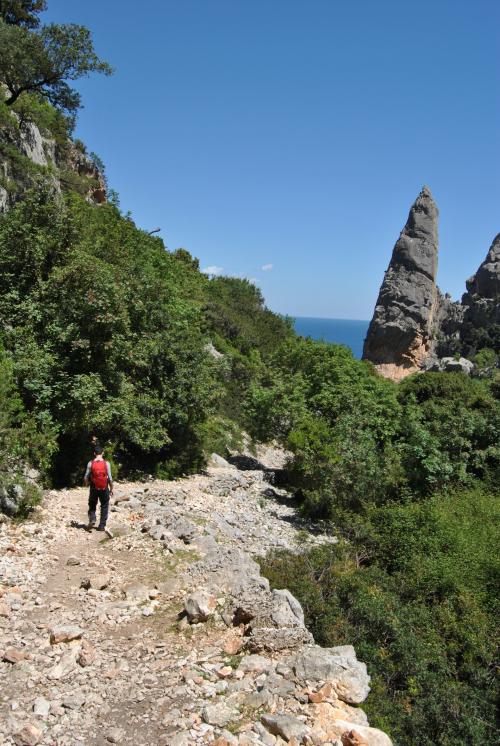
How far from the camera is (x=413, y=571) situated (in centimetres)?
1209

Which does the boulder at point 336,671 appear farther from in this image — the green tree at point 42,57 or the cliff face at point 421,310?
the cliff face at point 421,310

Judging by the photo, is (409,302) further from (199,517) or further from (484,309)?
(199,517)

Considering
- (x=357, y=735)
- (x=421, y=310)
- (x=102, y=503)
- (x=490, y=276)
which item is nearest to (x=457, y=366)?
(x=421, y=310)

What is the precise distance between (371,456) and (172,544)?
9.29 metres

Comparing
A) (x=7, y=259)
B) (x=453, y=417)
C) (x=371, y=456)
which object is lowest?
(x=371, y=456)

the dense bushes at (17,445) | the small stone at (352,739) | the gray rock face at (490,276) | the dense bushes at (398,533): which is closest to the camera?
the small stone at (352,739)

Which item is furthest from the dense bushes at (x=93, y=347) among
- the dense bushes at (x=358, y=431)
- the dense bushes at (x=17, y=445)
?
the dense bushes at (x=358, y=431)

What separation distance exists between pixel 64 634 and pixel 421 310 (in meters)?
58.6

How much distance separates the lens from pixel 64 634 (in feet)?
22.1

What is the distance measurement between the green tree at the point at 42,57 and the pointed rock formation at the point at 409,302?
1724 inches

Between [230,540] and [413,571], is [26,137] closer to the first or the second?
[230,540]

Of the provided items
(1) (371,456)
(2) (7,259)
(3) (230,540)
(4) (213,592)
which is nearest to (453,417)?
(1) (371,456)

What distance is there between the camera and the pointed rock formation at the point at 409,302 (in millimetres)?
59844

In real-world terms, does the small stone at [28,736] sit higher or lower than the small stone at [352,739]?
lower
